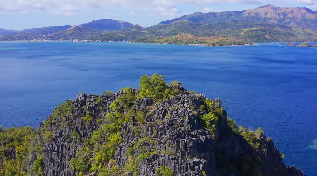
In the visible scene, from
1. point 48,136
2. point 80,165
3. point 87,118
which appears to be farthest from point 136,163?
point 48,136

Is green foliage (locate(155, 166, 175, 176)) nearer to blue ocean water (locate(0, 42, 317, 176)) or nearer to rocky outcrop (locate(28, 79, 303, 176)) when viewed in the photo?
rocky outcrop (locate(28, 79, 303, 176))

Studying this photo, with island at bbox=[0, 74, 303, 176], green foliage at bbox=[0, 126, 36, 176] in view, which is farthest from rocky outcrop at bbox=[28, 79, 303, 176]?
green foliage at bbox=[0, 126, 36, 176]

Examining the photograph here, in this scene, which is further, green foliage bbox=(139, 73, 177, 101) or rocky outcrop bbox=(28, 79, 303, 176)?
green foliage bbox=(139, 73, 177, 101)

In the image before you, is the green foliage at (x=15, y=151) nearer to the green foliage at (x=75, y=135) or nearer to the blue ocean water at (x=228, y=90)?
the green foliage at (x=75, y=135)

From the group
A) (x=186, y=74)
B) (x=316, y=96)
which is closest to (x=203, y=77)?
(x=186, y=74)

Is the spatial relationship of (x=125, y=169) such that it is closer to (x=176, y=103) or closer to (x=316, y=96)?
(x=176, y=103)

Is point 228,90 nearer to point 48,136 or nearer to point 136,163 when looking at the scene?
point 48,136
